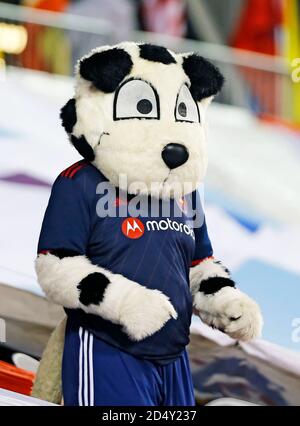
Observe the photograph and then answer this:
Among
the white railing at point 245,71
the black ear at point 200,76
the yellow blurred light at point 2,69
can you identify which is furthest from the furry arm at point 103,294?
the white railing at point 245,71

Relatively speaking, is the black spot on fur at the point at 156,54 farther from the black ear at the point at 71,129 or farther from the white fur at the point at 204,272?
the white fur at the point at 204,272

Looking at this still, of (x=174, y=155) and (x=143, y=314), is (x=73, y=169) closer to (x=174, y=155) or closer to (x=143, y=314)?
(x=174, y=155)

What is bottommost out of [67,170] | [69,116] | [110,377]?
[110,377]

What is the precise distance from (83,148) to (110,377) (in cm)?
48

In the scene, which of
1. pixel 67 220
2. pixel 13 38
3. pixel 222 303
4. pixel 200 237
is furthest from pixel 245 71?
pixel 67 220

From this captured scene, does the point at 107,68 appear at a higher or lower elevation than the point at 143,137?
higher

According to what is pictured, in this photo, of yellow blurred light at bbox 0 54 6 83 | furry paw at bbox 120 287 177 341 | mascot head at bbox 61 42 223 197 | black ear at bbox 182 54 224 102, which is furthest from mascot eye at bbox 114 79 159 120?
yellow blurred light at bbox 0 54 6 83

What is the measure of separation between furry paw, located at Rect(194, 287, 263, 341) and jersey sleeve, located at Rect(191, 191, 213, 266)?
104mm

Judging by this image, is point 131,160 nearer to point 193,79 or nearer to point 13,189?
point 193,79

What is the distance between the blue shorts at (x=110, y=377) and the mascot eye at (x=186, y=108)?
50 centimetres

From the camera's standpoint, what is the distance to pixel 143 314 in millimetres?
1661

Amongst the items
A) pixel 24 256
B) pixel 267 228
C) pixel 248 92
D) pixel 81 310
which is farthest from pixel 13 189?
pixel 248 92

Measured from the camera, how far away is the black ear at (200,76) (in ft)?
6.06
